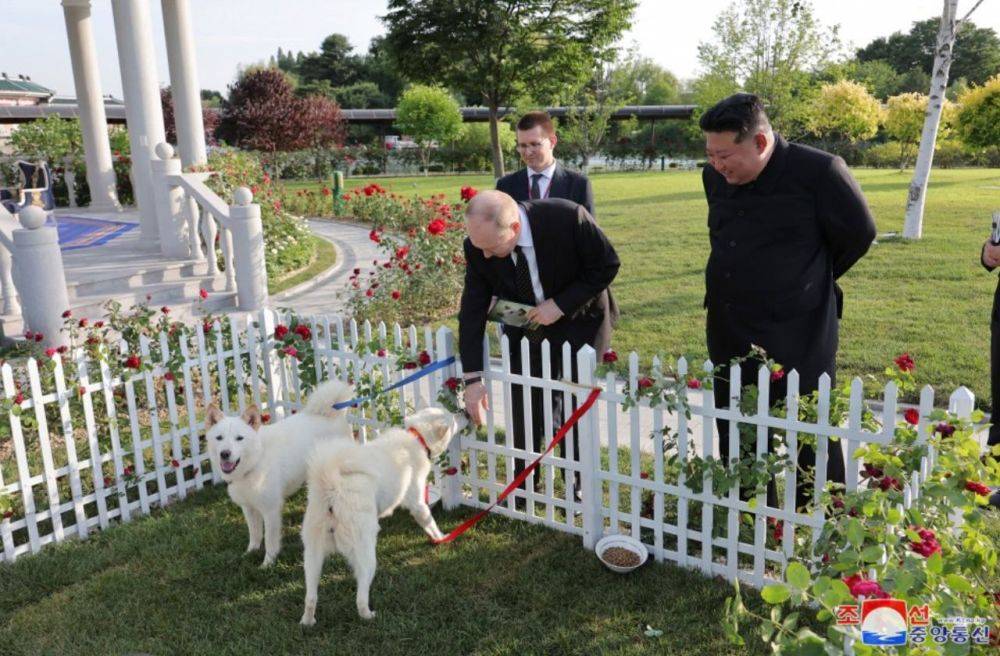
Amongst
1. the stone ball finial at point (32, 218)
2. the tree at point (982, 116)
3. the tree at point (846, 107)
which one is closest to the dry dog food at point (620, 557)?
the stone ball finial at point (32, 218)

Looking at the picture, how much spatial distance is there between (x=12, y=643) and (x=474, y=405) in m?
2.36

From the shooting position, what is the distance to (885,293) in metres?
8.79

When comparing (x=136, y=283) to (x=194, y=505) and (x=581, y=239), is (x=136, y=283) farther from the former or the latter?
(x=581, y=239)

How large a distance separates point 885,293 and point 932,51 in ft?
204

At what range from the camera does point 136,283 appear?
359 inches

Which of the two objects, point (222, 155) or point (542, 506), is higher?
point (222, 155)

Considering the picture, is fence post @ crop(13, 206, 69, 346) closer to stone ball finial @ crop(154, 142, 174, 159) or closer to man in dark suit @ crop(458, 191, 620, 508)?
stone ball finial @ crop(154, 142, 174, 159)

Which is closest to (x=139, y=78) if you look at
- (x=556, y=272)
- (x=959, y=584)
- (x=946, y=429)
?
(x=556, y=272)

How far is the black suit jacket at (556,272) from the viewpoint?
3.79 m

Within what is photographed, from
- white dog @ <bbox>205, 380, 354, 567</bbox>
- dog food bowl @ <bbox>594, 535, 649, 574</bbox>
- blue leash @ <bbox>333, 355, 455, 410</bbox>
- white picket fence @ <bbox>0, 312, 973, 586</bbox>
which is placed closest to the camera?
white picket fence @ <bbox>0, 312, 973, 586</bbox>

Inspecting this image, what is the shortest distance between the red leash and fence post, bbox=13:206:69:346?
4579mm

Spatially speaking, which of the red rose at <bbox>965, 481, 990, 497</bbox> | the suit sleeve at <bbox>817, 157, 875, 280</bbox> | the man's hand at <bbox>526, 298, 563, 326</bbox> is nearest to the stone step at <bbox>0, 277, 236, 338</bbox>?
the man's hand at <bbox>526, 298, 563, 326</bbox>

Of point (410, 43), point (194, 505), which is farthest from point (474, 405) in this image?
point (410, 43)

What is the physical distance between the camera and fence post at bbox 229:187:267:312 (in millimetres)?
8703
